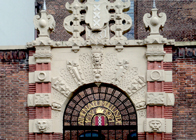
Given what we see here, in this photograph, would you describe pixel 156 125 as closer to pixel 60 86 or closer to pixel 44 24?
pixel 60 86

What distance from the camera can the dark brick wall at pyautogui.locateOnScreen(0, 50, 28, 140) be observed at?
49.8 feet

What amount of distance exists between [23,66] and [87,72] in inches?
83.9

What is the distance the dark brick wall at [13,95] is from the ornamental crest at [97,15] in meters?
2.38

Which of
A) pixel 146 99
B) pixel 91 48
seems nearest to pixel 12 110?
pixel 91 48

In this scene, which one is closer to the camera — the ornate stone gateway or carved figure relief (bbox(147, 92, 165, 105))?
carved figure relief (bbox(147, 92, 165, 105))

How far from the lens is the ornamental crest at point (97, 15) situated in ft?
49.8

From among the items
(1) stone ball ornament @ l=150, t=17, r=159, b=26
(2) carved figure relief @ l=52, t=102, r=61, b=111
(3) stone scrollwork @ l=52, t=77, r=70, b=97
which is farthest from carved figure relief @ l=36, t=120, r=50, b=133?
(1) stone ball ornament @ l=150, t=17, r=159, b=26

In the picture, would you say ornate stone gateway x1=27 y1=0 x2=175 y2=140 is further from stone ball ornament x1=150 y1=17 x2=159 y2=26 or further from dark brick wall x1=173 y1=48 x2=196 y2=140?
dark brick wall x1=173 y1=48 x2=196 y2=140

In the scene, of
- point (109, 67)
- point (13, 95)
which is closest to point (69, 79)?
point (109, 67)

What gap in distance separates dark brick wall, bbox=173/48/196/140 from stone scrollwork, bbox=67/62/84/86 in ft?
9.75

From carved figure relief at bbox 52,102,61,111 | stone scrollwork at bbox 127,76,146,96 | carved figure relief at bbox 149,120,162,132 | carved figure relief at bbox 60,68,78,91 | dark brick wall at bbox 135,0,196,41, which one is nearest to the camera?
carved figure relief at bbox 149,120,162,132

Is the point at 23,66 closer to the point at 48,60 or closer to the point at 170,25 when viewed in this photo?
the point at 48,60

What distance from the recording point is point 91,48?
595 inches

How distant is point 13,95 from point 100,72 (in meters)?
2.94
